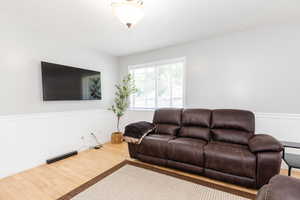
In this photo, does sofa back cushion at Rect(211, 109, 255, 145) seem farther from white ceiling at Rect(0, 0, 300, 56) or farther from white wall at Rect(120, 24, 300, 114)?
white ceiling at Rect(0, 0, 300, 56)

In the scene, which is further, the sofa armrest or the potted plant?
the potted plant

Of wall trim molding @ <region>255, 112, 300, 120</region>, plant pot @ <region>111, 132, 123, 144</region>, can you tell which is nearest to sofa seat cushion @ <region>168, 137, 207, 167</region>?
wall trim molding @ <region>255, 112, 300, 120</region>

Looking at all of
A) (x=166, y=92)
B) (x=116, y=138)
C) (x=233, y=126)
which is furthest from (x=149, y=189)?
(x=166, y=92)

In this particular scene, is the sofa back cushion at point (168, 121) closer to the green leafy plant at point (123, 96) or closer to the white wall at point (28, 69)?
the green leafy plant at point (123, 96)

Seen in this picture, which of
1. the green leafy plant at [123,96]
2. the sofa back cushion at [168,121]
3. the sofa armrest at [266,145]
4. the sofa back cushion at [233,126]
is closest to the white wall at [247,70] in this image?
the sofa back cushion at [233,126]

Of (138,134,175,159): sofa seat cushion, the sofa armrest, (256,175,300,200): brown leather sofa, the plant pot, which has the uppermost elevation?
→ (256,175,300,200): brown leather sofa

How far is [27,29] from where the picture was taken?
240 centimetres

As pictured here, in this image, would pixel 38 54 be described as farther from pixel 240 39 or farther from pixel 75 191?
pixel 240 39

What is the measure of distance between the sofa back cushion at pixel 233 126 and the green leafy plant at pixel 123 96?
226 centimetres

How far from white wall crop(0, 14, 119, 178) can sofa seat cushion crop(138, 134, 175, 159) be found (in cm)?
158

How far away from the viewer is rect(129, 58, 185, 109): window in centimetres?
338

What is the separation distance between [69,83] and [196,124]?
273 centimetres

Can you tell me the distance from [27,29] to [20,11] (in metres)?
0.54

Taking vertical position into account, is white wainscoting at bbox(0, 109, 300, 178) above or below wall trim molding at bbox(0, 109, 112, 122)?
below
